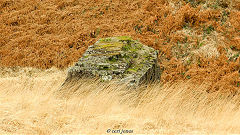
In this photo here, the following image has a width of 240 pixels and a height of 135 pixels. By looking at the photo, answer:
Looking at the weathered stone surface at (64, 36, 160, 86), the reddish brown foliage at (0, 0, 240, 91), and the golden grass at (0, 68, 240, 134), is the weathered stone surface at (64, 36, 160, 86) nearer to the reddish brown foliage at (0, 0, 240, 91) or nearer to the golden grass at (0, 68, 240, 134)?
the golden grass at (0, 68, 240, 134)

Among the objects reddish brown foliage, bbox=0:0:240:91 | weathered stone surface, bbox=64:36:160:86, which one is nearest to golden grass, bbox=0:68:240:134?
weathered stone surface, bbox=64:36:160:86

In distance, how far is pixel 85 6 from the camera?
1609 cm


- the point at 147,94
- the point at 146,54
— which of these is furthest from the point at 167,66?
the point at 147,94

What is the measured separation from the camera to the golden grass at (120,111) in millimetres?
5914

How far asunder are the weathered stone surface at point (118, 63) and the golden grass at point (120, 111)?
0.34 meters

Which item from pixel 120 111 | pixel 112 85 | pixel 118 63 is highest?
pixel 118 63

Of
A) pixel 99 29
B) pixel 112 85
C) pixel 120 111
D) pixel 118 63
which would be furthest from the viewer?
pixel 99 29

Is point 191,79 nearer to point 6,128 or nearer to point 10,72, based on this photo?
point 6,128

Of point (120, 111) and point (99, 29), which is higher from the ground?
point (99, 29)

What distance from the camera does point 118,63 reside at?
879 cm

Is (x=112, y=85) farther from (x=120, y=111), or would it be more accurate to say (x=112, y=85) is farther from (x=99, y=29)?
(x=99, y=29)

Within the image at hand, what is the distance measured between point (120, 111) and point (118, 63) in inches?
86.3

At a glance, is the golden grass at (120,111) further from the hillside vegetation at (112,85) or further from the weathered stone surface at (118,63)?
the weathered stone surface at (118,63)

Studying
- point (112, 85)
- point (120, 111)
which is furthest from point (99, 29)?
point (120, 111)
